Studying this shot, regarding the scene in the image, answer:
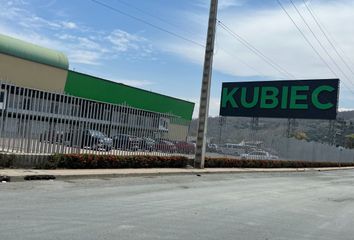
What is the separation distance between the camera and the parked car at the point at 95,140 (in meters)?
21.9

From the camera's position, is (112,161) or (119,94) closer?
(112,161)

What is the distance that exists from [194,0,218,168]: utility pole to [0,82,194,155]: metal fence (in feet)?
4.66

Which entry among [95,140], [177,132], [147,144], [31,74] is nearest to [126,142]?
[147,144]

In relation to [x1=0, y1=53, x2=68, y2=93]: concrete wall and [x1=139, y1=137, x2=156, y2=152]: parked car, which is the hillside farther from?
[x1=139, y1=137, x2=156, y2=152]: parked car

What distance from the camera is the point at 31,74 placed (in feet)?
137

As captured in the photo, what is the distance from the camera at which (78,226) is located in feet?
29.8

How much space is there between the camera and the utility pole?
2844 centimetres

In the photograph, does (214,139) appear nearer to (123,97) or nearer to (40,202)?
(123,97)

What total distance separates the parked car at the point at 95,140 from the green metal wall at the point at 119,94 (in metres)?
23.6

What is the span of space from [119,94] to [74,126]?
102ft

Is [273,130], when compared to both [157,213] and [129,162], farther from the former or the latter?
[157,213]

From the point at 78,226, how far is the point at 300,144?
47802 mm

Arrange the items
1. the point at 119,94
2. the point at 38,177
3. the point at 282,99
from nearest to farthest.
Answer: the point at 38,177, the point at 282,99, the point at 119,94

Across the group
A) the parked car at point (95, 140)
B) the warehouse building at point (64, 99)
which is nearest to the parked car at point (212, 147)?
the warehouse building at point (64, 99)
